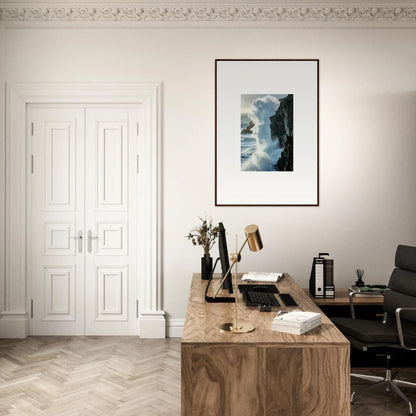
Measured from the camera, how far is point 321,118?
4668mm

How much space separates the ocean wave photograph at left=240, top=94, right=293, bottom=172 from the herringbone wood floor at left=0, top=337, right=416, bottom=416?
1.98 metres

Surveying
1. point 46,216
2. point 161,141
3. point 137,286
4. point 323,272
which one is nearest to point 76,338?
point 137,286

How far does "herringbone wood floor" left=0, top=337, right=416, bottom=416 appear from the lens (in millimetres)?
3162

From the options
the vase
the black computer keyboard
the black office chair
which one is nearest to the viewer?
the black computer keyboard

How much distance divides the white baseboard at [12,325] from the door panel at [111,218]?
64 centimetres

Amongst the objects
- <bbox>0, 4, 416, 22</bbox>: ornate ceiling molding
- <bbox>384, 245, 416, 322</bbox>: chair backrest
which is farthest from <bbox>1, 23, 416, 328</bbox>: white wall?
<bbox>384, 245, 416, 322</bbox>: chair backrest

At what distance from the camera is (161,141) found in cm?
466

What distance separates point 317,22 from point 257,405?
3795 millimetres

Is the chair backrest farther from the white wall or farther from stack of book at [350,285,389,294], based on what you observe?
the white wall

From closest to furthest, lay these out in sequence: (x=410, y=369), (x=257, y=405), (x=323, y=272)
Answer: (x=257, y=405) → (x=410, y=369) → (x=323, y=272)

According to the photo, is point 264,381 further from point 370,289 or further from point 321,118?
point 321,118

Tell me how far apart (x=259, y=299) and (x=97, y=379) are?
1531 mm

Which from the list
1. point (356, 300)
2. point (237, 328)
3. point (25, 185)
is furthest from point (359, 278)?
point (25, 185)

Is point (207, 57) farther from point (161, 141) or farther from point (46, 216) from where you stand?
point (46, 216)
